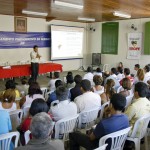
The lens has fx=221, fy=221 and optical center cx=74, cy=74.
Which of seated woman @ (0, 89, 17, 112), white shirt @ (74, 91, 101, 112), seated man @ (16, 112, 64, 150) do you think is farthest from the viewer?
white shirt @ (74, 91, 101, 112)

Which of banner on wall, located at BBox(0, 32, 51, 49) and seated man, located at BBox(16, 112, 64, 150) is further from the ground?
banner on wall, located at BBox(0, 32, 51, 49)

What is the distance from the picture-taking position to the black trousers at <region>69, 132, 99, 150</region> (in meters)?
2.53

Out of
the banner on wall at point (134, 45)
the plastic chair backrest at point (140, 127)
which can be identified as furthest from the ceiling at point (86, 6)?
the plastic chair backrest at point (140, 127)

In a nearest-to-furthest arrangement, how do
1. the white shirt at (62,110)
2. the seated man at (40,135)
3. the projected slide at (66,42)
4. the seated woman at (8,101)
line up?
the seated man at (40,135) < the white shirt at (62,110) < the seated woman at (8,101) < the projected slide at (66,42)

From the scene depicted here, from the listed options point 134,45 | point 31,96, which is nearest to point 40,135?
point 31,96

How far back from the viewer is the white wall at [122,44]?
10.1 m

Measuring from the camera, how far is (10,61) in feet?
30.4

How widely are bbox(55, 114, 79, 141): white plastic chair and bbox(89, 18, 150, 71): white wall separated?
7.92 metres

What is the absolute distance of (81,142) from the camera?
2.62 meters

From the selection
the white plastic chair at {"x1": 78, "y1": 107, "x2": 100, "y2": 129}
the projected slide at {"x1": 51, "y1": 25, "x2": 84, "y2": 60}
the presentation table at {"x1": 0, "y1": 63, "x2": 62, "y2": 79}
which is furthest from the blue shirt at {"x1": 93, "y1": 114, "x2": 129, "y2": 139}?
the projected slide at {"x1": 51, "y1": 25, "x2": 84, "y2": 60}

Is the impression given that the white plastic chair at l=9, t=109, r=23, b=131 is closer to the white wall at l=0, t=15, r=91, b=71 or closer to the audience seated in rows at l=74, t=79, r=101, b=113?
the audience seated in rows at l=74, t=79, r=101, b=113

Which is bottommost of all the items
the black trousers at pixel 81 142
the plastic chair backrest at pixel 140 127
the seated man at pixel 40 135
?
the black trousers at pixel 81 142

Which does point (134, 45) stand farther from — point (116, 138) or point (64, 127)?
point (116, 138)

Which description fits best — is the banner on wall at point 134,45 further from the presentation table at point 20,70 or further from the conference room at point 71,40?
the presentation table at point 20,70
